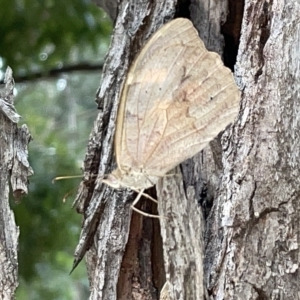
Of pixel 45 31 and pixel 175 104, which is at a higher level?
pixel 45 31

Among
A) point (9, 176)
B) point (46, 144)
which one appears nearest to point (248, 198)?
point (9, 176)

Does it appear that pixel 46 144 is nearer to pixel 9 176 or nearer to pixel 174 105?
pixel 9 176

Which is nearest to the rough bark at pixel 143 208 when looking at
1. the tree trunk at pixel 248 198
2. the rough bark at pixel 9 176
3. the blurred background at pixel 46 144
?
the tree trunk at pixel 248 198

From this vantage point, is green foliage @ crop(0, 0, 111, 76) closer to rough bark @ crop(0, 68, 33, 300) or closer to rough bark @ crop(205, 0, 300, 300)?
rough bark @ crop(0, 68, 33, 300)

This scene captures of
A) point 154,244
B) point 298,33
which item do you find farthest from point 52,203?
point 298,33

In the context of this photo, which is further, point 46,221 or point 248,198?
point 46,221

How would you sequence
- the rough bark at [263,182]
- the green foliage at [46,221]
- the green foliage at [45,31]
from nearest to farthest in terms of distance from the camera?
the rough bark at [263,182] → the green foliage at [46,221] → the green foliage at [45,31]

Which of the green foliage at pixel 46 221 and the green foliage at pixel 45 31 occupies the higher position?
the green foliage at pixel 45 31

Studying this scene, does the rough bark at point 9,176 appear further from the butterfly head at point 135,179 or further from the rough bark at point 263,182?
the rough bark at point 263,182
